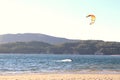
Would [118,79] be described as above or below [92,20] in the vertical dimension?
below

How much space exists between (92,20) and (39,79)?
30.7 ft

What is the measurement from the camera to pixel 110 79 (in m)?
29.1

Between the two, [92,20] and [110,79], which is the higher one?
[92,20]

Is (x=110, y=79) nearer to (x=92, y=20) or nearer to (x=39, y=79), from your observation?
(x=39, y=79)

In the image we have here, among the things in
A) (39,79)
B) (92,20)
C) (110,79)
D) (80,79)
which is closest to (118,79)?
(110,79)

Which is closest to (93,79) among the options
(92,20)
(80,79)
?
(80,79)

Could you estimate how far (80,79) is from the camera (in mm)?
29109

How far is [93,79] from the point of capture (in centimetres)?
2903

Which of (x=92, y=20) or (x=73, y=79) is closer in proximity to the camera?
(x=92, y=20)

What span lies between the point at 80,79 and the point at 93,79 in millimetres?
1174

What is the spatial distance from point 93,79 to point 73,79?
1.82 m

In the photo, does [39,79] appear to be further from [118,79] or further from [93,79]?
[118,79]

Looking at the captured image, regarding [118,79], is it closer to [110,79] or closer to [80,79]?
[110,79]

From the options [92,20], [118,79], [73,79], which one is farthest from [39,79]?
[92,20]
